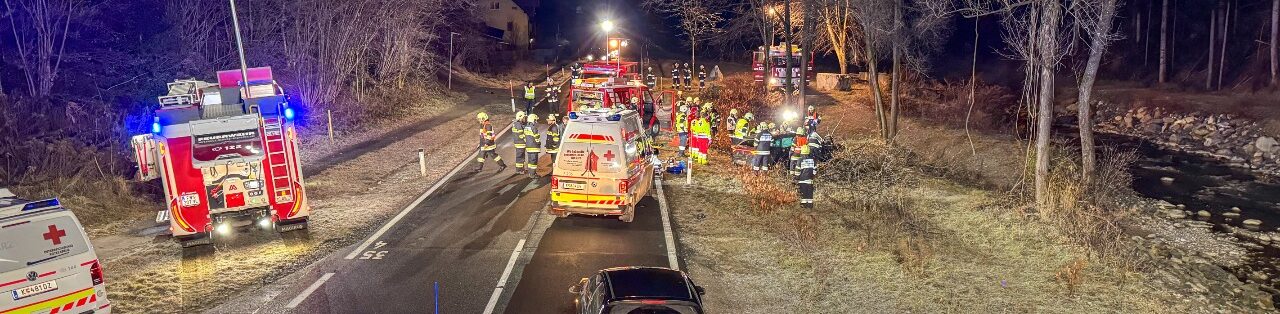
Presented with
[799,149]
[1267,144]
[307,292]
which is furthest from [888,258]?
[1267,144]

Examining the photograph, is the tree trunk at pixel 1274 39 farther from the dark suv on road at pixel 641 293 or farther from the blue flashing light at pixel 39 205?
the blue flashing light at pixel 39 205

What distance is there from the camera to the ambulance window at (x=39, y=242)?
776 centimetres

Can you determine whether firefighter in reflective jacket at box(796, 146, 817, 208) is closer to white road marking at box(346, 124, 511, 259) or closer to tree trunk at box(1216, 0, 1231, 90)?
white road marking at box(346, 124, 511, 259)

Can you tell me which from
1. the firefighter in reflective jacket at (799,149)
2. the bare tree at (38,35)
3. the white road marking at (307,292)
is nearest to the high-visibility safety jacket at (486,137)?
the firefighter in reflective jacket at (799,149)

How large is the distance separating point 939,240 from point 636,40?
66.2m

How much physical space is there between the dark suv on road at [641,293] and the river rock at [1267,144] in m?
23.7

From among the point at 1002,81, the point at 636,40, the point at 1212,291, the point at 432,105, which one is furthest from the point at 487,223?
the point at 636,40

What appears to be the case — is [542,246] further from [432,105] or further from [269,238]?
[432,105]

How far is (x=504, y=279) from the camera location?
10.9m

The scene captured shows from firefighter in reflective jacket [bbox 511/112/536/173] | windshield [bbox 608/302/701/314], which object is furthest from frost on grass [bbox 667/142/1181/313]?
firefighter in reflective jacket [bbox 511/112/536/173]

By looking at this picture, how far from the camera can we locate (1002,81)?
48469mm

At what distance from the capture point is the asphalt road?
9.98m

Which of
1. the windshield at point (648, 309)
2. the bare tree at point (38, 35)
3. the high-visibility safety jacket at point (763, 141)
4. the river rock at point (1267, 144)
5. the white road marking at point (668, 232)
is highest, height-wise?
the bare tree at point (38, 35)

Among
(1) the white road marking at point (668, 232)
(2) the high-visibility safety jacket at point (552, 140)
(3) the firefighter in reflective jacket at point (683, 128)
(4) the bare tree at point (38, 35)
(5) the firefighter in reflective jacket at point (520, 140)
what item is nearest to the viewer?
(1) the white road marking at point (668, 232)
